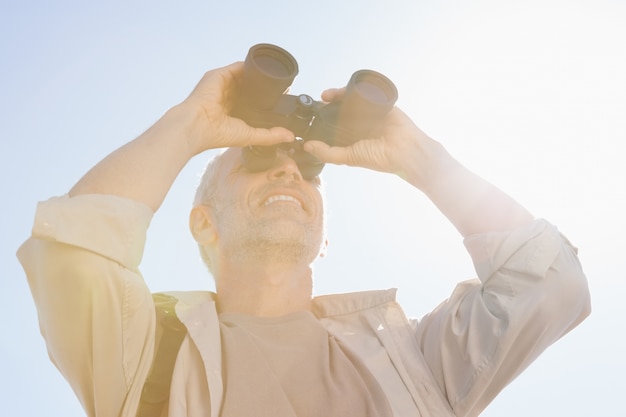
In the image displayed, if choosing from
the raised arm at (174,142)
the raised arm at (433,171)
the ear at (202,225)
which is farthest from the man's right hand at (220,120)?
the ear at (202,225)

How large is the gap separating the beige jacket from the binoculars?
0.60 m

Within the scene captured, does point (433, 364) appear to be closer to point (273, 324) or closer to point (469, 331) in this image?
point (469, 331)

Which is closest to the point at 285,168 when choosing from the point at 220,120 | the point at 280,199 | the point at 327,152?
the point at 280,199

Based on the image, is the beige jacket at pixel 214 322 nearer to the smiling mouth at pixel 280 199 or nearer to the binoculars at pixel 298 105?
the smiling mouth at pixel 280 199

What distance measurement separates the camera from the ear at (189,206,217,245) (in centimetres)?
296

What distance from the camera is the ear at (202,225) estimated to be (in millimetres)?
2959

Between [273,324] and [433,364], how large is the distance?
1.85ft

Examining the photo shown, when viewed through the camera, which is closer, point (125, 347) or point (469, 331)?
point (125, 347)

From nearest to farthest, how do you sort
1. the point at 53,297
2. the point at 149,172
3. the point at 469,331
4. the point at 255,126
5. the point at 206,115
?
the point at 53,297, the point at 149,172, the point at 469,331, the point at 206,115, the point at 255,126

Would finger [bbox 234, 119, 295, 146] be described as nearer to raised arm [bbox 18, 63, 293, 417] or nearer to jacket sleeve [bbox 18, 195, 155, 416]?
raised arm [bbox 18, 63, 293, 417]

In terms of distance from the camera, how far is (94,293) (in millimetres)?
1883

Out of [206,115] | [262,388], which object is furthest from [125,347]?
[206,115]

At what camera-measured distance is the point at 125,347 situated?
199 centimetres

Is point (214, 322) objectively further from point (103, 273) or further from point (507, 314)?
point (507, 314)
